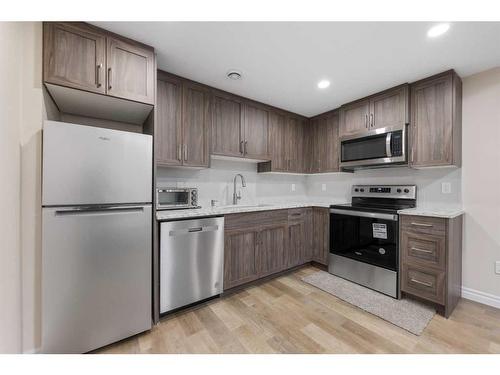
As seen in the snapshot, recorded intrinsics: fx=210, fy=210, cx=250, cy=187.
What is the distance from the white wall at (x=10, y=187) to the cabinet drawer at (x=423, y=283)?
10.0ft

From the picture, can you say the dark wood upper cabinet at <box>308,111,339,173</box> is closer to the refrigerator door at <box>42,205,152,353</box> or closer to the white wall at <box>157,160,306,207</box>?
the white wall at <box>157,160,306,207</box>

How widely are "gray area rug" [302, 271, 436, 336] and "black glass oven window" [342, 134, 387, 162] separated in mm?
1562

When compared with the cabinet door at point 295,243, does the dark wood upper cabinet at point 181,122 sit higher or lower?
higher

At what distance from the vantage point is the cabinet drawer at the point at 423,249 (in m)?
1.92

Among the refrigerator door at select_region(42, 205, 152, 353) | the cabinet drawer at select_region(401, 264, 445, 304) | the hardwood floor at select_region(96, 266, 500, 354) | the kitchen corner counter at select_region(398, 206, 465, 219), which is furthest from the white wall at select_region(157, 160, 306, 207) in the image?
the cabinet drawer at select_region(401, 264, 445, 304)

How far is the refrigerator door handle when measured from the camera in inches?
53.1

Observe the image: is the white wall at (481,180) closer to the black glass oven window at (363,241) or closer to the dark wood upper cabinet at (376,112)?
the dark wood upper cabinet at (376,112)

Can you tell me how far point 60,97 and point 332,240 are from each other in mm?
3146

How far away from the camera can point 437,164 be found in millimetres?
2160

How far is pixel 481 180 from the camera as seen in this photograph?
7.05 ft

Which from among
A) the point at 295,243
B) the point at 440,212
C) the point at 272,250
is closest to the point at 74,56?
the point at 272,250

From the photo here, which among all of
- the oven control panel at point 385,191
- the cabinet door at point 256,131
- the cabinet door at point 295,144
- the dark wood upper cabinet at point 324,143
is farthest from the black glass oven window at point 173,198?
the oven control panel at point 385,191
